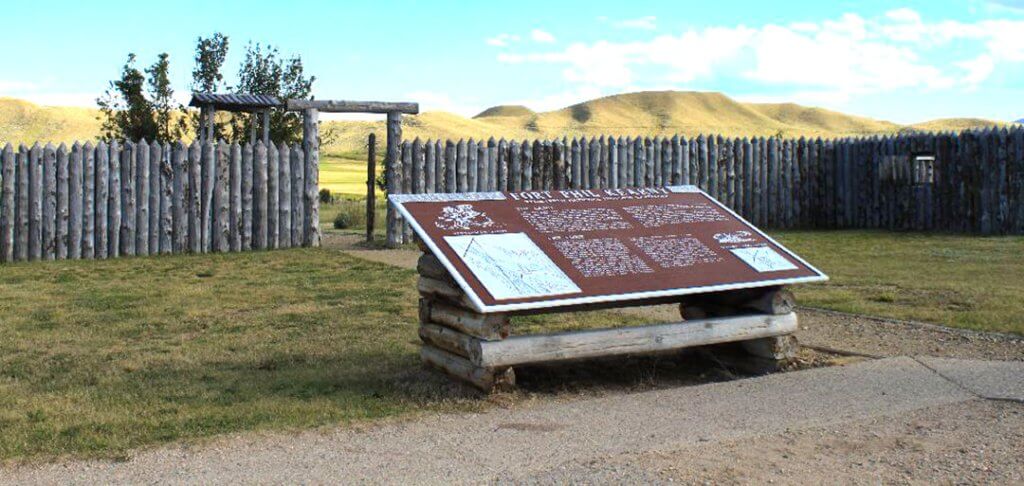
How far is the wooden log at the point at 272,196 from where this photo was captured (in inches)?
640

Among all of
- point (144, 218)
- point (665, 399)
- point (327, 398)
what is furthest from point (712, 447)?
point (144, 218)

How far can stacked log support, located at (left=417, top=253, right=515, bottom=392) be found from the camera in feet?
21.6

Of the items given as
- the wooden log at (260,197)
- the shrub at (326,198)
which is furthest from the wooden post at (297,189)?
the shrub at (326,198)

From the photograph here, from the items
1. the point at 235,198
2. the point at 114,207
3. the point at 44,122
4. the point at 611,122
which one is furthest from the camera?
the point at 611,122

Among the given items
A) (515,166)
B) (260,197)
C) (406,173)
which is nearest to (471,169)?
(515,166)

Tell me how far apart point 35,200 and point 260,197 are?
311 cm

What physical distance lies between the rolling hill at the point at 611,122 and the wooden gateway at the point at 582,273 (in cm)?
7625

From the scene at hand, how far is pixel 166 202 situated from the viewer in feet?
50.8

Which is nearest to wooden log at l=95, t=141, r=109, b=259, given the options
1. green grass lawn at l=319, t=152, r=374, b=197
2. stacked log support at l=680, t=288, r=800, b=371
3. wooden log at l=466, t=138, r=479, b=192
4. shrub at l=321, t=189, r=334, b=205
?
wooden log at l=466, t=138, r=479, b=192

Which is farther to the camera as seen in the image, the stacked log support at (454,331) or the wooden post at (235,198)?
the wooden post at (235,198)

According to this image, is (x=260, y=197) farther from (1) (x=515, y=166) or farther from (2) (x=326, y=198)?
(2) (x=326, y=198)

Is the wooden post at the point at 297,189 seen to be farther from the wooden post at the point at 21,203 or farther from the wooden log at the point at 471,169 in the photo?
the wooden post at the point at 21,203

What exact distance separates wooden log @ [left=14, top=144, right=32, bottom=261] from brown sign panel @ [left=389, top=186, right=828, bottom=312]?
908cm

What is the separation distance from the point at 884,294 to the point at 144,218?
10035 mm
